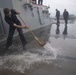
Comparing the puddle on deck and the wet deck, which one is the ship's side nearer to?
the puddle on deck

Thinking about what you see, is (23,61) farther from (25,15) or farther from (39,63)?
(25,15)

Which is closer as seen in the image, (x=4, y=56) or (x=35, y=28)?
(x=4, y=56)

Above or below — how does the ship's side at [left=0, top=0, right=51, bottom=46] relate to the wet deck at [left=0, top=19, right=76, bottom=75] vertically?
above

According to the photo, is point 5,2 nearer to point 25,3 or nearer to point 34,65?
point 25,3

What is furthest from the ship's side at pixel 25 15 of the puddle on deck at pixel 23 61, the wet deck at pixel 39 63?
the wet deck at pixel 39 63

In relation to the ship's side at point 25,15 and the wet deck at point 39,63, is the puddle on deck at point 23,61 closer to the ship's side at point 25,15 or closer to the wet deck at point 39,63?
the wet deck at point 39,63

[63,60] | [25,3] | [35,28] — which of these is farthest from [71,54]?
[35,28]

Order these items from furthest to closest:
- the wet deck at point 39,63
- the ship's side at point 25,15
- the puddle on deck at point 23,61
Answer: the ship's side at point 25,15 < the puddle on deck at point 23,61 < the wet deck at point 39,63

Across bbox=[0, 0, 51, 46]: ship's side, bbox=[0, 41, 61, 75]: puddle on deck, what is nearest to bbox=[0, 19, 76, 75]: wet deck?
bbox=[0, 41, 61, 75]: puddle on deck

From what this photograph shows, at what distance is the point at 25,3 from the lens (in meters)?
10.7

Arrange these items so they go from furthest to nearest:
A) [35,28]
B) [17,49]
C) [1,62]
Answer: [35,28], [17,49], [1,62]

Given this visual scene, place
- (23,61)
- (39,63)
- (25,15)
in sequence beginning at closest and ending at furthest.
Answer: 1. (39,63)
2. (23,61)
3. (25,15)

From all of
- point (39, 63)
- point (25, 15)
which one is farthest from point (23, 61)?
point (25, 15)

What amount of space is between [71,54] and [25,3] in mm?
5148
